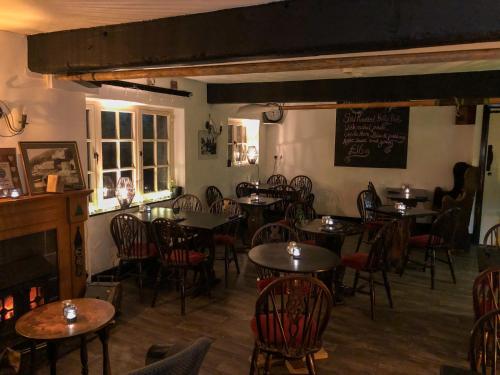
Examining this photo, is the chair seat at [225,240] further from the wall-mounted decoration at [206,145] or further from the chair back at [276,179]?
the chair back at [276,179]

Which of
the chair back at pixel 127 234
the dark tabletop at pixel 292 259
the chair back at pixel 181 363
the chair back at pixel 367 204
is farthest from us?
the chair back at pixel 367 204

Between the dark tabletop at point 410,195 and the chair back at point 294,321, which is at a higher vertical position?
the dark tabletop at point 410,195

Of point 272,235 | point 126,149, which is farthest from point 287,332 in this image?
point 126,149

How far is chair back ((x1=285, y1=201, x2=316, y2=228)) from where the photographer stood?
4.54 m

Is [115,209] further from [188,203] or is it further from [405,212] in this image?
[405,212]

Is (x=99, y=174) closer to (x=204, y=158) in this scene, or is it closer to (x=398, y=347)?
(x=204, y=158)

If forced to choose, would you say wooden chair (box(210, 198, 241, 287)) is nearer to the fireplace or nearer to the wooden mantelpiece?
the wooden mantelpiece

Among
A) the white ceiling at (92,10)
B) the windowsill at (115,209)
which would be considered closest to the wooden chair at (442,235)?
the windowsill at (115,209)

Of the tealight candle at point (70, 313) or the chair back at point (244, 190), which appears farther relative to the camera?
the chair back at point (244, 190)

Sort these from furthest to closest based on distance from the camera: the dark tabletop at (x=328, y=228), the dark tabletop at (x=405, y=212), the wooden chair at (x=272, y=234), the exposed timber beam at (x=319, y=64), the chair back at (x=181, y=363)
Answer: the dark tabletop at (x=405, y=212) < the dark tabletop at (x=328, y=228) < the wooden chair at (x=272, y=234) < the exposed timber beam at (x=319, y=64) < the chair back at (x=181, y=363)

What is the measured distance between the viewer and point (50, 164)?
3.17 meters

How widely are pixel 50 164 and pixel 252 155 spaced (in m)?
4.61

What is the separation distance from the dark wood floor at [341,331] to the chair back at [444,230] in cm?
44

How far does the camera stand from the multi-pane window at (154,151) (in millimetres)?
4963
